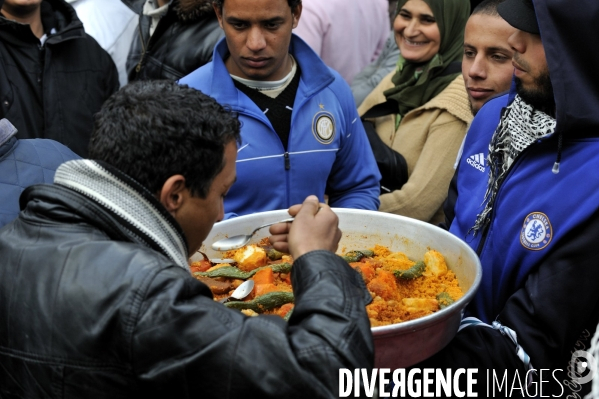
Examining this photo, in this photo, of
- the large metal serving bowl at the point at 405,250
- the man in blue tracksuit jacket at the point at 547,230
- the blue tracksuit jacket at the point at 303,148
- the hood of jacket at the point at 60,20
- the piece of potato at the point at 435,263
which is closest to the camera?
the large metal serving bowl at the point at 405,250

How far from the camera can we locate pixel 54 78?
397cm

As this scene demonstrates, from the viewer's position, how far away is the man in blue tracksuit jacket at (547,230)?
6.75 ft

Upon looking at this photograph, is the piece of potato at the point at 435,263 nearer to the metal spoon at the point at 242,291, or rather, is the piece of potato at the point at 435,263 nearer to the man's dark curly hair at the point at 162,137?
the metal spoon at the point at 242,291

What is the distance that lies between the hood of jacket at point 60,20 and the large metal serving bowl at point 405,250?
7.29 feet

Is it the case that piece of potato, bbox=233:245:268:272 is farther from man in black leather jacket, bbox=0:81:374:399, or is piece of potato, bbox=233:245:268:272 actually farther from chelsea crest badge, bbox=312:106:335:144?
chelsea crest badge, bbox=312:106:335:144

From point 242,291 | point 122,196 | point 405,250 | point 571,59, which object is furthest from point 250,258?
point 571,59

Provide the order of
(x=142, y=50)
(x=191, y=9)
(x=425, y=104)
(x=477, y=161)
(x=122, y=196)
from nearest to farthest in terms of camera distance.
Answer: (x=122, y=196) < (x=477, y=161) < (x=425, y=104) < (x=191, y=9) < (x=142, y=50)

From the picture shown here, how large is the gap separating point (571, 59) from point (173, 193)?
4.20 ft

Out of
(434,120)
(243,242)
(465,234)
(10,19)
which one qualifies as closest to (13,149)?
(243,242)

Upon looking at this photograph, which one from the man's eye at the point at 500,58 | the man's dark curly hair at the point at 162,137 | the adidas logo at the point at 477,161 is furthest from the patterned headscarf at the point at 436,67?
the man's dark curly hair at the point at 162,137

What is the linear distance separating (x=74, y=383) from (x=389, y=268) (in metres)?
1.12

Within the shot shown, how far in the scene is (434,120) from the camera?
374cm

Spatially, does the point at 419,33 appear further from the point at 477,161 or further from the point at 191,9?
the point at 477,161

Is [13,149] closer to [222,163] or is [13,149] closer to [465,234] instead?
[222,163]
